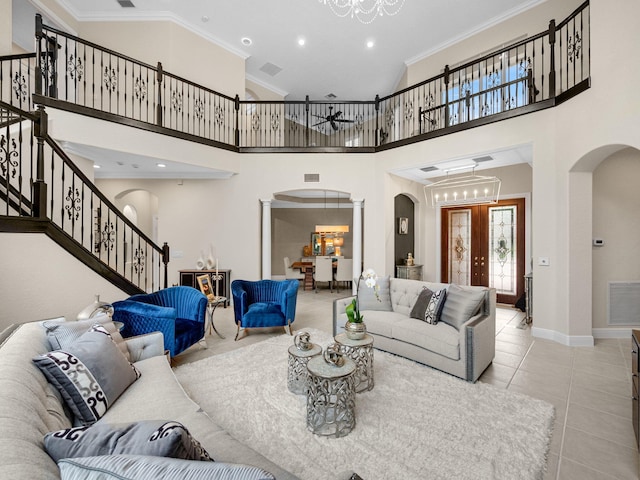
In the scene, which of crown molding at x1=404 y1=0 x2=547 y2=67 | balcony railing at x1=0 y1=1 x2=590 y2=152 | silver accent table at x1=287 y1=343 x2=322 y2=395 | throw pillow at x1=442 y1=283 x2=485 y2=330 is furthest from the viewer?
crown molding at x1=404 y1=0 x2=547 y2=67

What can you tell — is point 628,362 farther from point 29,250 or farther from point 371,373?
point 29,250

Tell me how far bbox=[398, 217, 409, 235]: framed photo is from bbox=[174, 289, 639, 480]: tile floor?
2.89m

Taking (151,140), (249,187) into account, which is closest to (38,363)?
(151,140)

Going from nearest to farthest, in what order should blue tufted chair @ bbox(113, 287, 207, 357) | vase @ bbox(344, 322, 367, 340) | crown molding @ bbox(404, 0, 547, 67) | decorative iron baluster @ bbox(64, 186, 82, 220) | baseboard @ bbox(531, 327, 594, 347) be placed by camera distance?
vase @ bbox(344, 322, 367, 340) → blue tufted chair @ bbox(113, 287, 207, 357) → decorative iron baluster @ bbox(64, 186, 82, 220) → baseboard @ bbox(531, 327, 594, 347) → crown molding @ bbox(404, 0, 547, 67)

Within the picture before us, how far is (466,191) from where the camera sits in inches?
278

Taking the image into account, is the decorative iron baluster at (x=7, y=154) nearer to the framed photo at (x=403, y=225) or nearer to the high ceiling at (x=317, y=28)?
the high ceiling at (x=317, y=28)

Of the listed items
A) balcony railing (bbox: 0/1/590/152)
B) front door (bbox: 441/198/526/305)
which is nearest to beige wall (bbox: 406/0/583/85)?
balcony railing (bbox: 0/1/590/152)

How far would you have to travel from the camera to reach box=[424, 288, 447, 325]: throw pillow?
11.4 feet

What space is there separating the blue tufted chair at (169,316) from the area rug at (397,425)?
0.37 metres

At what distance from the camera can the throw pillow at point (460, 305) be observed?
10.7 ft

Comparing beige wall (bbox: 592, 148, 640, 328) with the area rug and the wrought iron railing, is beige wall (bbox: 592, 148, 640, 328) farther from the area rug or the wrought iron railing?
the wrought iron railing

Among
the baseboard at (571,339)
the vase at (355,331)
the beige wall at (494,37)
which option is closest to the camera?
the vase at (355,331)

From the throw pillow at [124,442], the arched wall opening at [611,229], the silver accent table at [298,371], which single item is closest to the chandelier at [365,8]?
the arched wall opening at [611,229]

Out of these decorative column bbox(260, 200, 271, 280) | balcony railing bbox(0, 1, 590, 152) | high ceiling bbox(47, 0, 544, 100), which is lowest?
decorative column bbox(260, 200, 271, 280)
